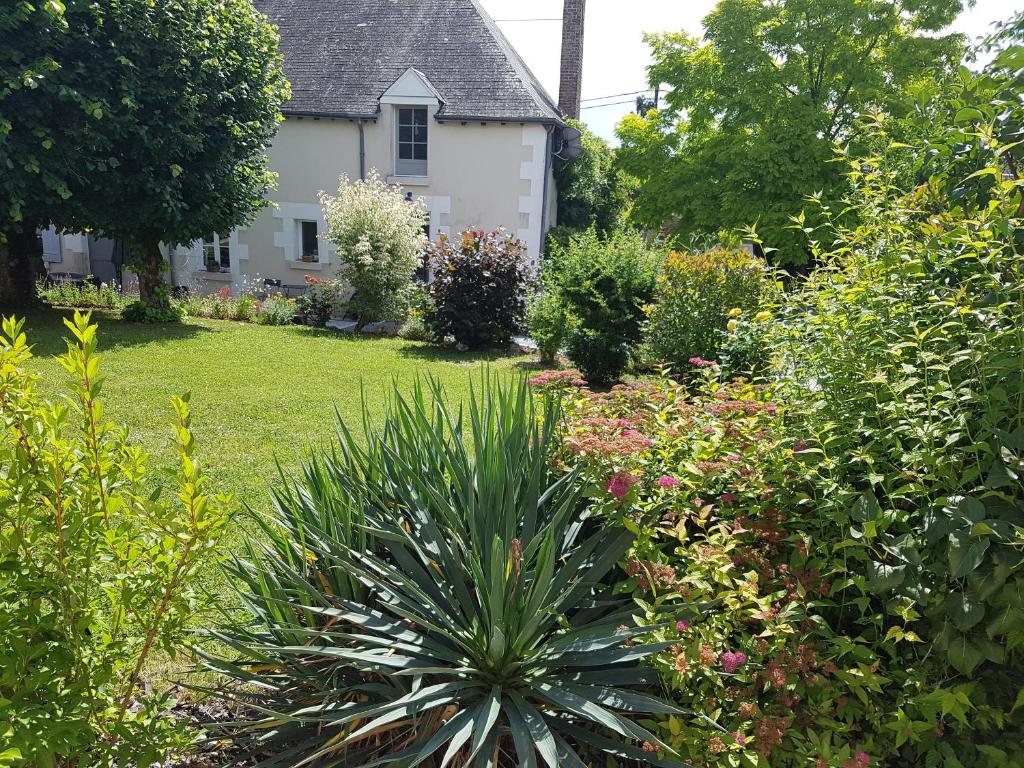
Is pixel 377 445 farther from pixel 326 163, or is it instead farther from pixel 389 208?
pixel 326 163

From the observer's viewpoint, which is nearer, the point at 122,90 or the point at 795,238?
the point at 122,90

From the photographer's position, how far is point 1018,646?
196cm

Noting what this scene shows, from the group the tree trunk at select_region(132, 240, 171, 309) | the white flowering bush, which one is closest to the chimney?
the white flowering bush

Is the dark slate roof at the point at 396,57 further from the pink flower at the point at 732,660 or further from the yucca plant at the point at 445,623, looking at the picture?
the pink flower at the point at 732,660

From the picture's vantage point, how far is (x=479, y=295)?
12.4 meters

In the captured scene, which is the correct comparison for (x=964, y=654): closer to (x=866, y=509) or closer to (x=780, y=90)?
(x=866, y=509)

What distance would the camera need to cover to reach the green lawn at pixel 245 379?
583 centimetres

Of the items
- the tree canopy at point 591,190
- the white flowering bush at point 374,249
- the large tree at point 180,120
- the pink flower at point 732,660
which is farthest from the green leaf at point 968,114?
the tree canopy at point 591,190

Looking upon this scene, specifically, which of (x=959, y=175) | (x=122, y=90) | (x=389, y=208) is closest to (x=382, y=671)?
(x=959, y=175)

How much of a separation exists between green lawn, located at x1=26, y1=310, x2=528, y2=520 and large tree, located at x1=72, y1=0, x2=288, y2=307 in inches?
72.7

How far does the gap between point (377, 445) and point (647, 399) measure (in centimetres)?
114

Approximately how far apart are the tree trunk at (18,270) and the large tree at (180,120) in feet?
4.71

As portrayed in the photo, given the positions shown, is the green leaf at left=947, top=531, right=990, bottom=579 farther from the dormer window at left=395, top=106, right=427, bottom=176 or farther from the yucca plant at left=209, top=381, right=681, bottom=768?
the dormer window at left=395, top=106, right=427, bottom=176

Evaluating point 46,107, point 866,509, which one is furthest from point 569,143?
point 866,509
